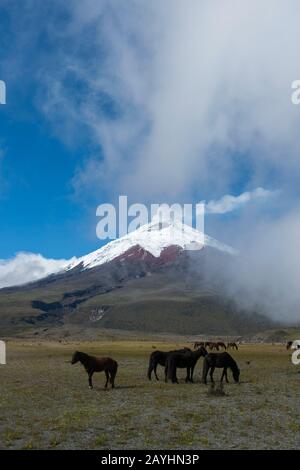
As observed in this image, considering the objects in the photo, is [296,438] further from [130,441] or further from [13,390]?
[13,390]

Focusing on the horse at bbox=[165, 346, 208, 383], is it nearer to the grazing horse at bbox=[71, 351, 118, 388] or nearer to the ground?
the ground

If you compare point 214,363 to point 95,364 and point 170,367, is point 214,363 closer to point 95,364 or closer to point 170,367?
point 170,367

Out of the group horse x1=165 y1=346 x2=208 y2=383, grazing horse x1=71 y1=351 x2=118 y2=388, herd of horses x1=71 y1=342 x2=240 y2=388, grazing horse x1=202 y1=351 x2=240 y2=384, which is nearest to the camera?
grazing horse x1=71 y1=351 x2=118 y2=388

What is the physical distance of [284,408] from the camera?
20062 mm

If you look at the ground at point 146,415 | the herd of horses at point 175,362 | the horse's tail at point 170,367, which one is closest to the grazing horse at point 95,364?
the herd of horses at point 175,362

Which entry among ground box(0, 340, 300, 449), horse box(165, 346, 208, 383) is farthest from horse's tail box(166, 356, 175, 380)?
ground box(0, 340, 300, 449)

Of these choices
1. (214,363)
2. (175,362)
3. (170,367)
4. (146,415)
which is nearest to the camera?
(146,415)

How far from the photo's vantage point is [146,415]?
17984 mm

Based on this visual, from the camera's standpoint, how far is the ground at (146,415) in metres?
14.0

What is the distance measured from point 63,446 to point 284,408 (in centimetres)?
1049

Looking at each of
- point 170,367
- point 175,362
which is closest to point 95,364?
point 170,367

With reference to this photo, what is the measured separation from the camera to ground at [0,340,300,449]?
14.0 metres

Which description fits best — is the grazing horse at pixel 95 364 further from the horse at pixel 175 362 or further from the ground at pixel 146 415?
the horse at pixel 175 362
